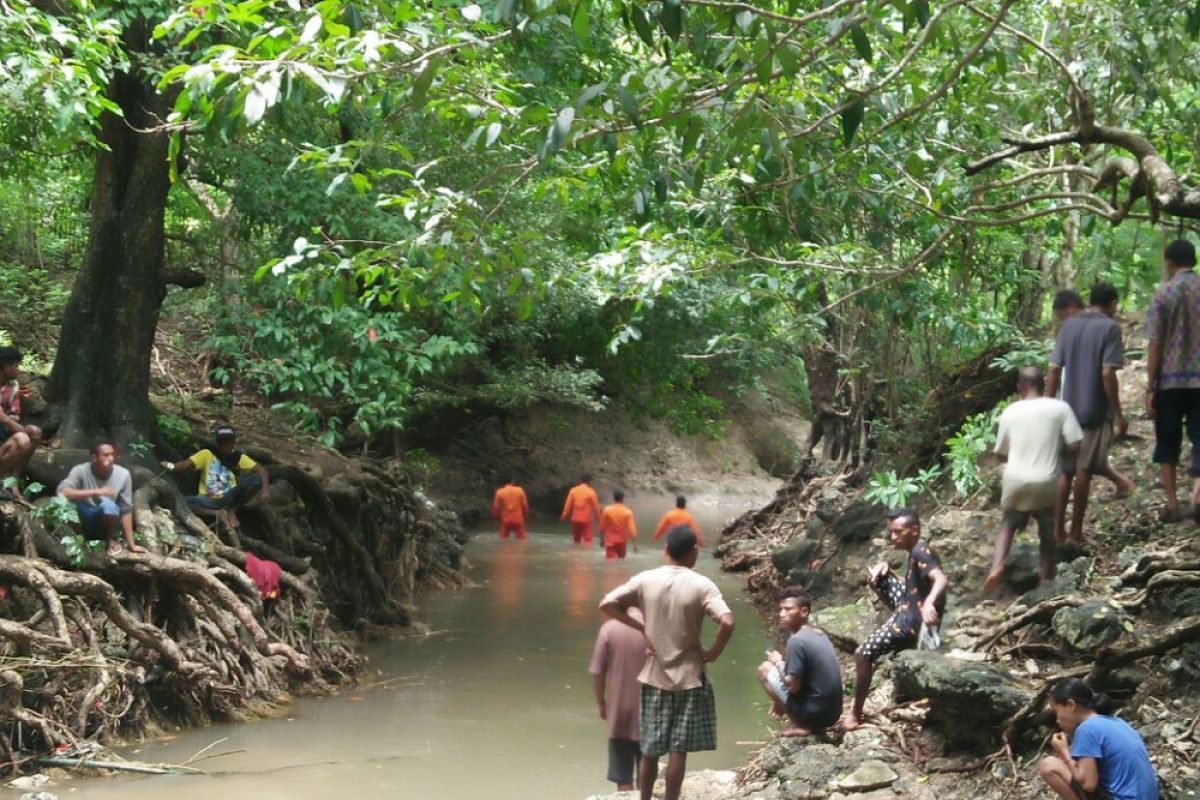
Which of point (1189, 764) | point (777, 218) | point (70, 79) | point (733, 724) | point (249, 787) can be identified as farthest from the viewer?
point (733, 724)

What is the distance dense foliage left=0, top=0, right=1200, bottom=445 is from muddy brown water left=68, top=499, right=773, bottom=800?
276 centimetres

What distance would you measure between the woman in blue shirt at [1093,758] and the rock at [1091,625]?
4.51 ft

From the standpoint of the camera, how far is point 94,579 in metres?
10.6

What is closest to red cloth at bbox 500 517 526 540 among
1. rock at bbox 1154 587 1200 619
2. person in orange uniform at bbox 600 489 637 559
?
person in orange uniform at bbox 600 489 637 559

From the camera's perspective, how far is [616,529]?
17.4 m

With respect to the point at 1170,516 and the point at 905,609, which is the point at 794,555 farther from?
the point at 905,609

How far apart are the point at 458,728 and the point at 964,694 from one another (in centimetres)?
538

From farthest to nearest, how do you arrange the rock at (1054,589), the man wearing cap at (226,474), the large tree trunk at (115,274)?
1. the man wearing cap at (226,474)
2. the large tree trunk at (115,274)
3. the rock at (1054,589)

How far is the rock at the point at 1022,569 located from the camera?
31.6 ft

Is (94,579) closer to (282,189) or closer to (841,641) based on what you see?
(282,189)

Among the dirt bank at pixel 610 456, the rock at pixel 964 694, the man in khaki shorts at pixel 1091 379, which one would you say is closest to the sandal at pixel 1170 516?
the man in khaki shorts at pixel 1091 379

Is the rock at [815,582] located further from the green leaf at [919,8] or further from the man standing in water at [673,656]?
the green leaf at [919,8]

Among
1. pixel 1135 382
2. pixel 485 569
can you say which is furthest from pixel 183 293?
pixel 1135 382

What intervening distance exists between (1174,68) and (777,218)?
2.88 metres
